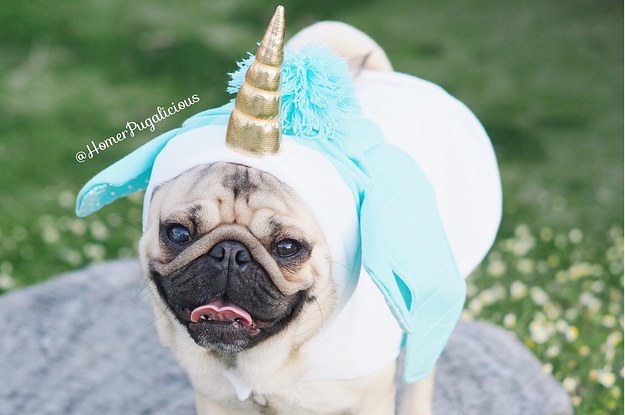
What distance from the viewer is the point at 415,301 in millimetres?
1520

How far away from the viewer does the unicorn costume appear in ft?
4.45

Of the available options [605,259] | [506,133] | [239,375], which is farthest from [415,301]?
[506,133]

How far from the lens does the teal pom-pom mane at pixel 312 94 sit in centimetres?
142

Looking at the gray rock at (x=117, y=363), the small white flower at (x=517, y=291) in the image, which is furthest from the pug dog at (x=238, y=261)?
the small white flower at (x=517, y=291)

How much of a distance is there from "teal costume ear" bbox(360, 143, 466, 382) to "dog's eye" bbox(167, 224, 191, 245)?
0.92 feet

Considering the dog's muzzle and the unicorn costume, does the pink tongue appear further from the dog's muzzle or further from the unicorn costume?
the unicorn costume

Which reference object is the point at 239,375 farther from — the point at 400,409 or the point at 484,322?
the point at 484,322

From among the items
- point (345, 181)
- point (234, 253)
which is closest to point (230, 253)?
point (234, 253)

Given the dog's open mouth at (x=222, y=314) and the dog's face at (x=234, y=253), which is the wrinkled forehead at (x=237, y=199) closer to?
the dog's face at (x=234, y=253)

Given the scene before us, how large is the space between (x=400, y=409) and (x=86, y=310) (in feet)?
3.15

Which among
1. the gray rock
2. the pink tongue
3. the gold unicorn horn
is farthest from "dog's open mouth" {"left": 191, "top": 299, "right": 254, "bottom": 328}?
the gray rock

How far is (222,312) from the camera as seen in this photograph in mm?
1370

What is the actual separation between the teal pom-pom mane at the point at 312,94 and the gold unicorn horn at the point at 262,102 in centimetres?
9

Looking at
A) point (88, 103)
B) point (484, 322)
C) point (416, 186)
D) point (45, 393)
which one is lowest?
point (88, 103)
